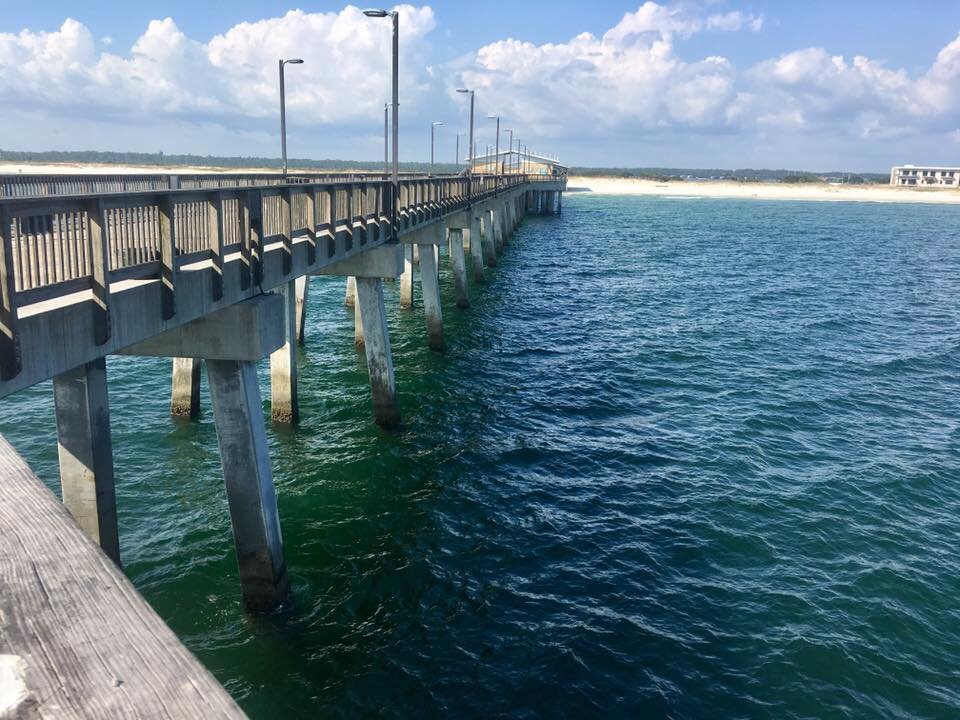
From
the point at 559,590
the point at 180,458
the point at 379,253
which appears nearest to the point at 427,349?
the point at 379,253

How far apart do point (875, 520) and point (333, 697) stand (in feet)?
38.1

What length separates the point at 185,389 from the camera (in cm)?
1927

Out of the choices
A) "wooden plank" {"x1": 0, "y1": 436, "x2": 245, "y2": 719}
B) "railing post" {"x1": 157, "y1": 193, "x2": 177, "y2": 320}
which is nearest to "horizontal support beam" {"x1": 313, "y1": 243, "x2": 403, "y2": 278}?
"railing post" {"x1": 157, "y1": 193, "x2": 177, "y2": 320}

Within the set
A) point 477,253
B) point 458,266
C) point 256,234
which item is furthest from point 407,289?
point 256,234

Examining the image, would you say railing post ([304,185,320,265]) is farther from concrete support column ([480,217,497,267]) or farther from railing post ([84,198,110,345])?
concrete support column ([480,217,497,267])

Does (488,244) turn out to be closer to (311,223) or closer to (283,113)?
(283,113)

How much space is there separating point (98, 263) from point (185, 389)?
518 inches

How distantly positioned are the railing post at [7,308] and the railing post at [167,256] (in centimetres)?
224

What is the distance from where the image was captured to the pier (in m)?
2.15

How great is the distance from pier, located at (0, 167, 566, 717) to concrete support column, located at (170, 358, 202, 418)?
4905 millimetres

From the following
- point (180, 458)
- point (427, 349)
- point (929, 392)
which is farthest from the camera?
point (427, 349)

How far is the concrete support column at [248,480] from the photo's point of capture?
10734 millimetres

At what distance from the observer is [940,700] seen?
1021 cm

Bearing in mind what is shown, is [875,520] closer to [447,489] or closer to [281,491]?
[447,489]
